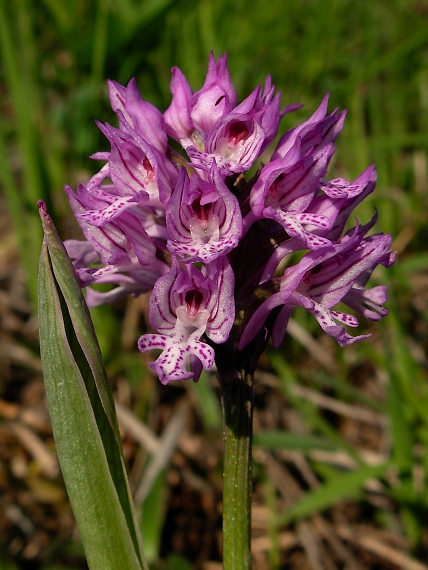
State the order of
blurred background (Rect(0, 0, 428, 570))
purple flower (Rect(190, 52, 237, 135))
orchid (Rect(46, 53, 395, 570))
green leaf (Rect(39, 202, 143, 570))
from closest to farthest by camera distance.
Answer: green leaf (Rect(39, 202, 143, 570)), orchid (Rect(46, 53, 395, 570)), purple flower (Rect(190, 52, 237, 135)), blurred background (Rect(0, 0, 428, 570))

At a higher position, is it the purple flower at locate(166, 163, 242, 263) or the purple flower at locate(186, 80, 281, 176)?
the purple flower at locate(186, 80, 281, 176)

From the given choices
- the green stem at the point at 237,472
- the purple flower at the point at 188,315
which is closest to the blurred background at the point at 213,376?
the green stem at the point at 237,472

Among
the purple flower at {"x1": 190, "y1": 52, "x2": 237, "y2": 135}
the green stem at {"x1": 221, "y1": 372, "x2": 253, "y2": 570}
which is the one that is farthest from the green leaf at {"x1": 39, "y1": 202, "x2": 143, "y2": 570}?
the purple flower at {"x1": 190, "y1": 52, "x2": 237, "y2": 135}

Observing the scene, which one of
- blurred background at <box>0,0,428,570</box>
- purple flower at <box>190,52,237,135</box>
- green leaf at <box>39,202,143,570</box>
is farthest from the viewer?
blurred background at <box>0,0,428,570</box>

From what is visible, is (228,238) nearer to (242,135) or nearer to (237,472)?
(242,135)

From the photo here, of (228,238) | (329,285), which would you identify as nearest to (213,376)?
(329,285)

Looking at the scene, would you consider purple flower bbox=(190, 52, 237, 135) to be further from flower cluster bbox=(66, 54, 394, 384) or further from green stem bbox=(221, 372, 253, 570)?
green stem bbox=(221, 372, 253, 570)

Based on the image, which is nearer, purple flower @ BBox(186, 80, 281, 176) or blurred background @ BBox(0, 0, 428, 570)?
purple flower @ BBox(186, 80, 281, 176)

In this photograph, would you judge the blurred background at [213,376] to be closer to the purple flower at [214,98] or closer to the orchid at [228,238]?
the orchid at [228,238]
